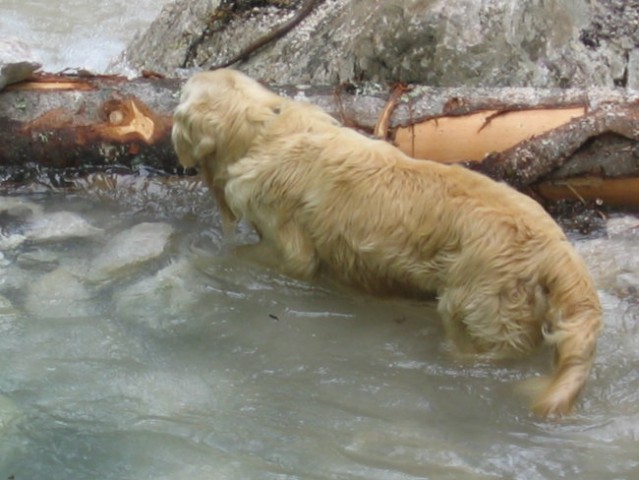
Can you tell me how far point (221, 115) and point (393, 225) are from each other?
129cm

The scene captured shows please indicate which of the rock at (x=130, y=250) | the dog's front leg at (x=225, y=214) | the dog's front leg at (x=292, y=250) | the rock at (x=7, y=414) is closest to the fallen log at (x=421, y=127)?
the rock at (x=130, y=250)

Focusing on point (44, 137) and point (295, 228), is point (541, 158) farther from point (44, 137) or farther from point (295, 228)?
point (44, 137)

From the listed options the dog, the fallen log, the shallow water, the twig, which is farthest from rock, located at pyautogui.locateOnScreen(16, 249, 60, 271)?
the twig

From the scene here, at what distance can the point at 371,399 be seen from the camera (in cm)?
486

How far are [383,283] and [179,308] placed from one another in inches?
50.1

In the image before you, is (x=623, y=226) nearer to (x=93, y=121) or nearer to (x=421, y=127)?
(x=421, y=127)

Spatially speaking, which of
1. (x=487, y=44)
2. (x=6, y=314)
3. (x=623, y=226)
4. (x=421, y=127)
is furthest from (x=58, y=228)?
(x=623, y=226)

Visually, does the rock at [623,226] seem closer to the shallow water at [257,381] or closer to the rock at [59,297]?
the shallow water at [257,381]

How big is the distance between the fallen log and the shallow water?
0.48 meters

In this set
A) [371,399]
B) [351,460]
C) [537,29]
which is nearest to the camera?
[351,460]

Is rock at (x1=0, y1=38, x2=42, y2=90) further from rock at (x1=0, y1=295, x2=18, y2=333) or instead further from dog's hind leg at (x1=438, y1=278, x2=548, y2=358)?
dog's hind leg at (x1=438, y1=278, x2=548, y2=358)

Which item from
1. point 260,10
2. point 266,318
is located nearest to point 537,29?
point 260,10

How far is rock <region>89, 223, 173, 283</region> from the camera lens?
6059 mm

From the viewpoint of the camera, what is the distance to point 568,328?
4395mm
